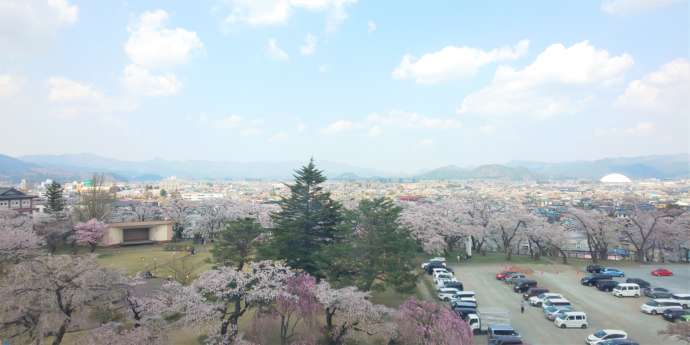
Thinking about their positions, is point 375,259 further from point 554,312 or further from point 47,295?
point 47,295

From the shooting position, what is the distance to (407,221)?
30.7 m

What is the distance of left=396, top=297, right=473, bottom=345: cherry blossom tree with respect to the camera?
11320 mm

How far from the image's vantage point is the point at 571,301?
64.2 ft

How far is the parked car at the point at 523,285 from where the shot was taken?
843 inches

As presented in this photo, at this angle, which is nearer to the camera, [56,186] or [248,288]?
[248,288]

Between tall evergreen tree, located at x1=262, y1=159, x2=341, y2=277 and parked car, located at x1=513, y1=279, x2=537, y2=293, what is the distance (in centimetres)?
1036

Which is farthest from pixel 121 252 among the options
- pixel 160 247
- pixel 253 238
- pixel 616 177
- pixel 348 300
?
pixel 616 177

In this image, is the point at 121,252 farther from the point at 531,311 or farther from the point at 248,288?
the point at 531,311

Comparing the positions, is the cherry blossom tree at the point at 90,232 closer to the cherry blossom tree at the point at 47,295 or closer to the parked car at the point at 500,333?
the cherry blossom tree at the point at 47,295

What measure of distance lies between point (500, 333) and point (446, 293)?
197 inches

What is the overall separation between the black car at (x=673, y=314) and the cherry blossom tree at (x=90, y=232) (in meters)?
32.6

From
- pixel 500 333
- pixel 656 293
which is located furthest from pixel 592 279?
pixel 500 333

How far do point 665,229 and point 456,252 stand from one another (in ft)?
49.4

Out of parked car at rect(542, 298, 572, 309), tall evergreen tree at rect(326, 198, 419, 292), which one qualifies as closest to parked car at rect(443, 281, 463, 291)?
parked car at rect(542, 298, 572, 309)
